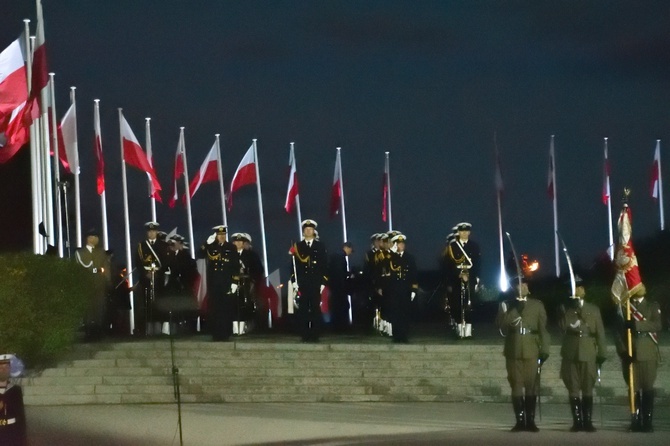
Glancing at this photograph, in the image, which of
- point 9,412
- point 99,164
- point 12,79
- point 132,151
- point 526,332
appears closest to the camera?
point 9,412

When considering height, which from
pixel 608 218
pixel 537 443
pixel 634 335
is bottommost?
pixel 537 443

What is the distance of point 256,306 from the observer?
25812 millimetres

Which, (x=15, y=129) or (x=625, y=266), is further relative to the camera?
(x=15, y=129)

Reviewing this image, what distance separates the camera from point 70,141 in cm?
2684

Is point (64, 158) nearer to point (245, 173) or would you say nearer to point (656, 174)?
point (245, 173)

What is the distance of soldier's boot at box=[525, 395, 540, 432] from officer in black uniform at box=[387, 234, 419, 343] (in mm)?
6575

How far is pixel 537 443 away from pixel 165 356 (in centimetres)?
756

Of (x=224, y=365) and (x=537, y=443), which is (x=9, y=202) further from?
(x=537, y=443)

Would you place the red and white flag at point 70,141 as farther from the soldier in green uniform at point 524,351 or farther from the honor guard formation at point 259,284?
the soldier in green uniform at point 524,351

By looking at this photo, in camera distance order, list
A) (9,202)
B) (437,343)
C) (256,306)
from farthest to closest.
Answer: (9,202), (256,306), (437,343)

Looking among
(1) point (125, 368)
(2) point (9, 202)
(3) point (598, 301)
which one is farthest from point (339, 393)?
(2) point (9, 202)

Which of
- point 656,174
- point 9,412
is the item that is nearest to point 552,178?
point 656,174

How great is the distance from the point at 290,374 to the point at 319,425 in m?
3.68

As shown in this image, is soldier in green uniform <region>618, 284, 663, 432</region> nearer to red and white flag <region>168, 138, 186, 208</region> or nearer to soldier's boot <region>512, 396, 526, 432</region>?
soldier's boot <region>512, 396, 526, 432</region>
